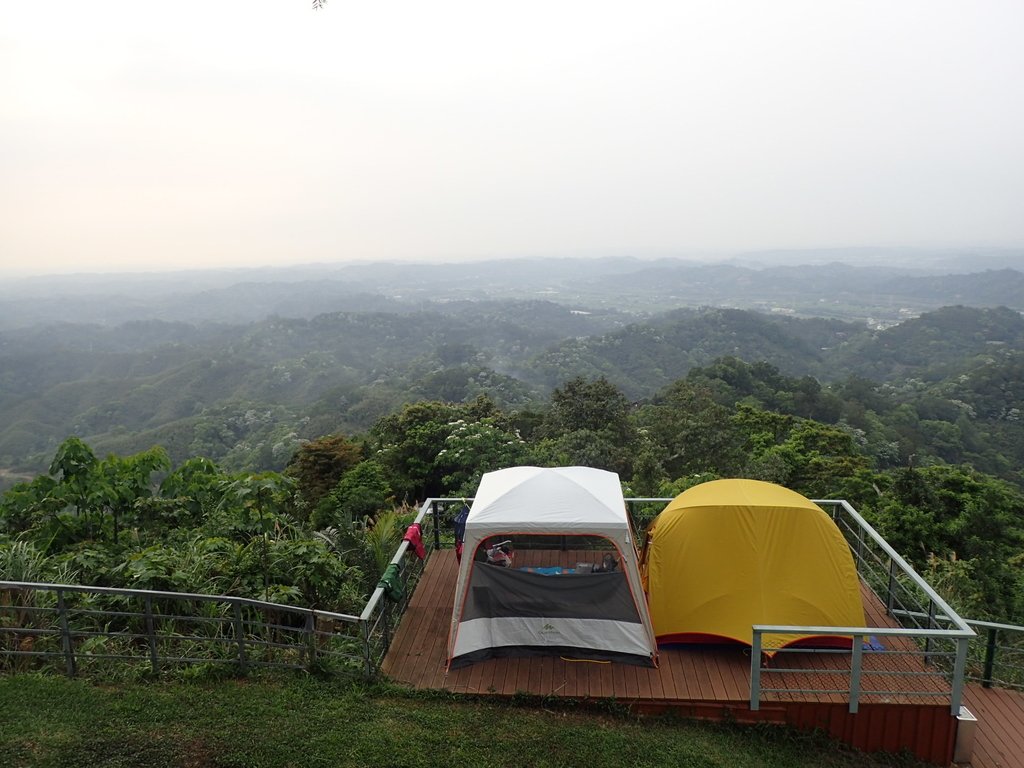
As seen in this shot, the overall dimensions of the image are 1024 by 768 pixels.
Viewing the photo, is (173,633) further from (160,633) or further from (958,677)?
(958,677)

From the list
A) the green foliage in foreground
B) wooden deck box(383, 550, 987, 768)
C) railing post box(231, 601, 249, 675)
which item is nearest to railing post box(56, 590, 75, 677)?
the green foliage in foreground

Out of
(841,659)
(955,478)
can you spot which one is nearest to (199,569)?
(841,659)

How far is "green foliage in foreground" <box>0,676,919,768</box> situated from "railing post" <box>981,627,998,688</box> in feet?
5.57

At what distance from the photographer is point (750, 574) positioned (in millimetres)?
6066

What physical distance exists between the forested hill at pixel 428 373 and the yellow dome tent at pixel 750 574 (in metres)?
34.7

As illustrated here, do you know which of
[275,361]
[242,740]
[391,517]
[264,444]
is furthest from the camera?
[275,361]

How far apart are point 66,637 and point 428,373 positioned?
9058cm

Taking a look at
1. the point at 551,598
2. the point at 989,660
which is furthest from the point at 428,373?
the point at 989,660

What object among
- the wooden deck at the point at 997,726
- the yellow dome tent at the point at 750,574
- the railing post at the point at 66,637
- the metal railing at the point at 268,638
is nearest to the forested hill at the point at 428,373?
the yellow dome tent at the point at 750,574

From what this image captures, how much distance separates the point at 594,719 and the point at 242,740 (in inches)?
110

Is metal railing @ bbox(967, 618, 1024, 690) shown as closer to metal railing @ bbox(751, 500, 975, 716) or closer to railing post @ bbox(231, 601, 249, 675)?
metal railing @ bbox(751, 500, 975, 716)

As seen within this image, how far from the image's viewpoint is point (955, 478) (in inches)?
556

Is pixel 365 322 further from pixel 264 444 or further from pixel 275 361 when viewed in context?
pixel 264 444

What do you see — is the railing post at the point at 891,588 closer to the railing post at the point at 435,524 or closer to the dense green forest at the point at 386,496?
the dense green forest at the point at 386,496
